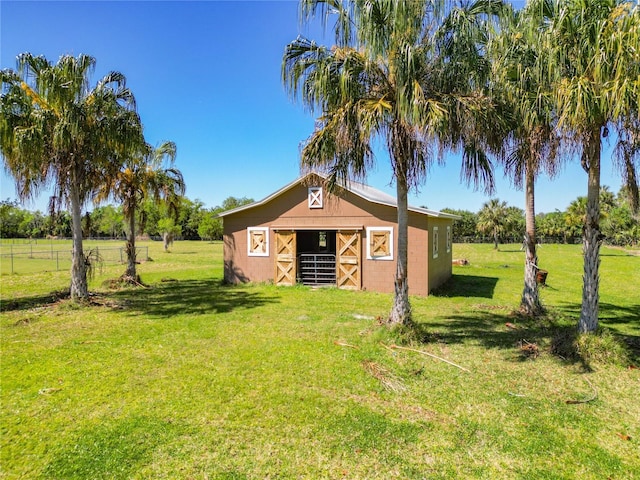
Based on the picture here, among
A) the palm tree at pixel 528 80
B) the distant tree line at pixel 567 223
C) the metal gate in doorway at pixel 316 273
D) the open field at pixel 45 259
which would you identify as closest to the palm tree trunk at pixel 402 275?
the palm tree at pixel 528 80

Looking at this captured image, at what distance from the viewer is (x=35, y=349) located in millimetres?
6656

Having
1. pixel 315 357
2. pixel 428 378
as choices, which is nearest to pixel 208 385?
pixel 315 357

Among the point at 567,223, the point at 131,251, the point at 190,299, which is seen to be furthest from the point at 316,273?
the point at 567,223

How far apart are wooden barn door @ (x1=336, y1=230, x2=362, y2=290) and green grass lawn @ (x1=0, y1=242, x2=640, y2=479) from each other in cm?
406

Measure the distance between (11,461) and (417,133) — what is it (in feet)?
21.2

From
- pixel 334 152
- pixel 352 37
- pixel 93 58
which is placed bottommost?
pixel 334 152

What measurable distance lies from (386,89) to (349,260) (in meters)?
7.62

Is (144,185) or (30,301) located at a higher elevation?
(144,185)

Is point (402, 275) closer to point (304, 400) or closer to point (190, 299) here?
point (304, 400)

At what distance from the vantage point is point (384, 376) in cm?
545

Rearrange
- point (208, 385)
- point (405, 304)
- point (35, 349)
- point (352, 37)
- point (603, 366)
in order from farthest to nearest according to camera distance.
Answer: point (405, 304) → point (35, 349) → point (352, 37) → point (603, 366) → point (208, 385)

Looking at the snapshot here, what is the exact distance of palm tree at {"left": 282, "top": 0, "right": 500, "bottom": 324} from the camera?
19.0 feet

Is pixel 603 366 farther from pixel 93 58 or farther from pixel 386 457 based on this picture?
pixel 93 58

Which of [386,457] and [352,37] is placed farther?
[352,37]
